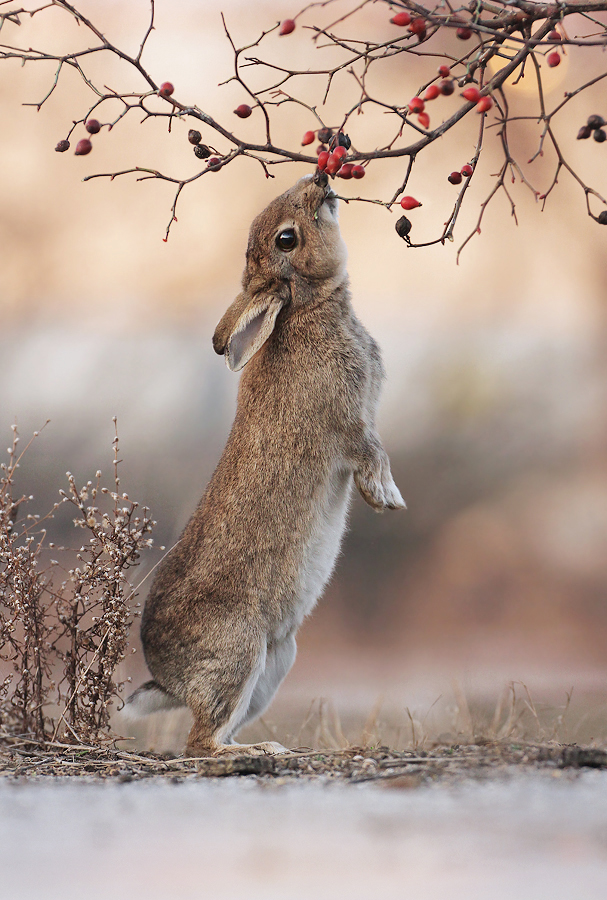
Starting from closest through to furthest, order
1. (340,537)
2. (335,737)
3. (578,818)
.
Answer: (578,818) → (340,537) → (335,737)

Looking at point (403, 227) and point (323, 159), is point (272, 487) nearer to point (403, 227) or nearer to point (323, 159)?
point (403, 227)

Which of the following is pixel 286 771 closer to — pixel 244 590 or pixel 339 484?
pixel 244 590

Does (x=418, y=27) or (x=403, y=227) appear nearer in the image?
(x=418, y=27)

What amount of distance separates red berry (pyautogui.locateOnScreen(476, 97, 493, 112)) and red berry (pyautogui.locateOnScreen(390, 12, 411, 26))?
46cm

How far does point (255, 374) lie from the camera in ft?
16.4

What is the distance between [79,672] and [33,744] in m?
0.46

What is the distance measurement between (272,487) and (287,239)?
1341 millimetres

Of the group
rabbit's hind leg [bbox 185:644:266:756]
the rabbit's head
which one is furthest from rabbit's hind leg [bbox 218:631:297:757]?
the rabbit's head

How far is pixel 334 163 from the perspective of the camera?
134 inches

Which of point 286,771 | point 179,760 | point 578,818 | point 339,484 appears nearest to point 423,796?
point 578,818

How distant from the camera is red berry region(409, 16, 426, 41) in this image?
3328 millimetres

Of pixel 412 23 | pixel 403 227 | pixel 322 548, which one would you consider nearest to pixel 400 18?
pixel 412 23

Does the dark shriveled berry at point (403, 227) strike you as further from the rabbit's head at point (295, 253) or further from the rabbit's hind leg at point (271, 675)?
the rabbit's hind leg at point (271, 675)

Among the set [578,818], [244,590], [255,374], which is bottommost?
[578,818]
